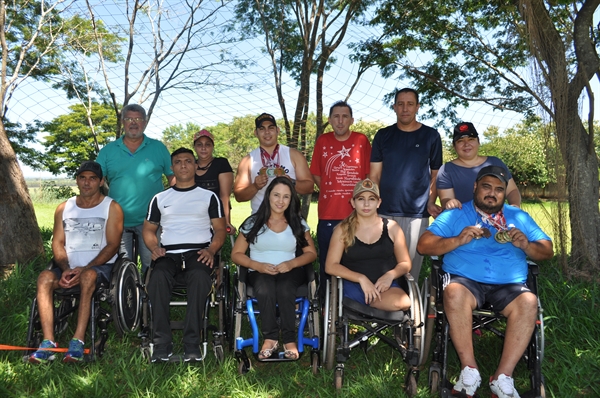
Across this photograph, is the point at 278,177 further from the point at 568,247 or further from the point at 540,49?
the point at 568,247

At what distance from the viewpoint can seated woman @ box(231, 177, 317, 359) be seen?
9.06ft

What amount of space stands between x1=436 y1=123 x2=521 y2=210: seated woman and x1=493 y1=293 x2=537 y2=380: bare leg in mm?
747

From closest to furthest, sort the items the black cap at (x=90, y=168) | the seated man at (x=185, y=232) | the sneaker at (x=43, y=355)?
1. the sneaker at (x=43, y=355)
2. the seated man at (x=185, y=232)
3. the black cap at (x=90, y=168)

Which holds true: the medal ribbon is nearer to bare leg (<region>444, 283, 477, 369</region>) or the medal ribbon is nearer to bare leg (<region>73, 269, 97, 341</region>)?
bare leg (<region>73, 269, 97, 341</region>)

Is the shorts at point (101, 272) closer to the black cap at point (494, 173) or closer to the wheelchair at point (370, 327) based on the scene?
the wheelchair at point (370, 327)

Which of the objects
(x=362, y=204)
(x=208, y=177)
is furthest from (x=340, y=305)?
(x=208, y=177)

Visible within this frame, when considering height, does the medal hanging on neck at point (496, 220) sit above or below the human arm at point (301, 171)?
below

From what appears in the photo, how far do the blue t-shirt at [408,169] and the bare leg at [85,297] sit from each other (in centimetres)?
199

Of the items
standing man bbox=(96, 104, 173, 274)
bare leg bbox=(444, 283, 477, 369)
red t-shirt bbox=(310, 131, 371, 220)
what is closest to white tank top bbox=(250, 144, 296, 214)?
red t-shirt bbox=(310, 131, 371, 220)

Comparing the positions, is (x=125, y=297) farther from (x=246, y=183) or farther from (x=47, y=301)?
(x=246, y=183)

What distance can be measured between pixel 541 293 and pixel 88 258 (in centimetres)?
336

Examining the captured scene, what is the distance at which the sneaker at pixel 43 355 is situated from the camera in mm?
2672

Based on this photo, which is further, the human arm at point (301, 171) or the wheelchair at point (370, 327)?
the human arm at point (301, 171)

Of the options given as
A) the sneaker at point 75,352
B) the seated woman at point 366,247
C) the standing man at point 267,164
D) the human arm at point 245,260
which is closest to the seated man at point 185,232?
the human arm at point 245,260
